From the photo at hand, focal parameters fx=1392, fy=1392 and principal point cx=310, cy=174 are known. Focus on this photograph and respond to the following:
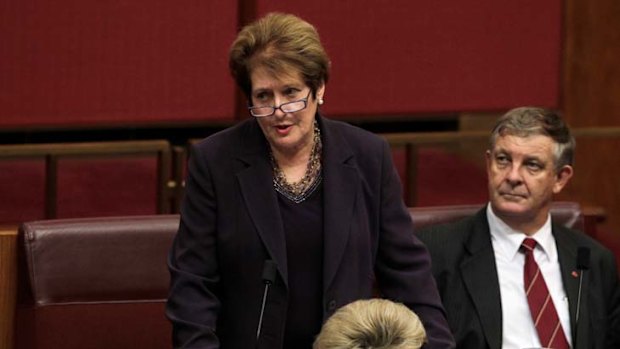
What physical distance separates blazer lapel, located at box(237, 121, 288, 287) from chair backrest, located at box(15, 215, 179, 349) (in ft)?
1.83

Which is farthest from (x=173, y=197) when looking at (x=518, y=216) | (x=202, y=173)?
(x=202, y=173)

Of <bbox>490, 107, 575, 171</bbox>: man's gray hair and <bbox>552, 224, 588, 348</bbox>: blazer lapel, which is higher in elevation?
<bbox>490, 107, 575, 171</bbox>: man's gray hair

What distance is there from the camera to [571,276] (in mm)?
2936

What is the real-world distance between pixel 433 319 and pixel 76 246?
799 mm

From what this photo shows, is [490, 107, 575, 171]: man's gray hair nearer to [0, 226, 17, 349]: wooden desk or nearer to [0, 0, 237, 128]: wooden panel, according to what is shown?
[0, 0, 237, 128]: wooden panel

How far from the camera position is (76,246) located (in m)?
2.76

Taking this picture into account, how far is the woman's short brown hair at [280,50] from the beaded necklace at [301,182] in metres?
0.13

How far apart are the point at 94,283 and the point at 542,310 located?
92 centimetres

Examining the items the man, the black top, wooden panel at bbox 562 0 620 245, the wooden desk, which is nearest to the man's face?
the man

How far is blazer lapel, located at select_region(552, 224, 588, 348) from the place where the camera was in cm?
290

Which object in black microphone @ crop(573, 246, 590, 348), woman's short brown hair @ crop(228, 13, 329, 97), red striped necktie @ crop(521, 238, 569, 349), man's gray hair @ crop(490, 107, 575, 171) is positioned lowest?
red striped necktie @ crop(521, 238, 569, 349)

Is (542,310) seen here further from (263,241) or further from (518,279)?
(263,241)

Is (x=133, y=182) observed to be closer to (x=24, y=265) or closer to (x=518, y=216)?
(x=24, y=265)

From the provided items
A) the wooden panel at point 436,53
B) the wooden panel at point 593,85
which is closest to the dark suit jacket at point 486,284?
the wooden panel at point 436,53
